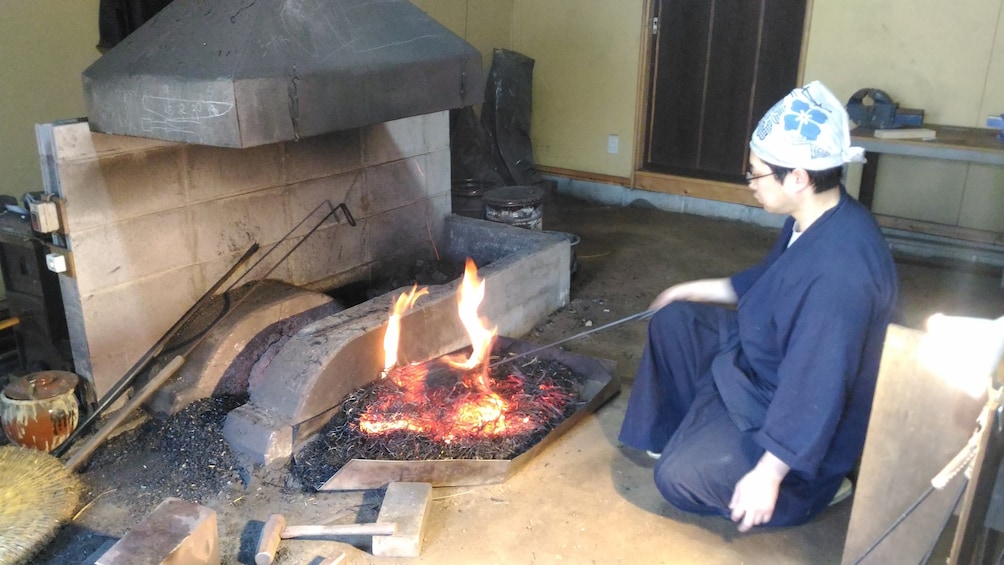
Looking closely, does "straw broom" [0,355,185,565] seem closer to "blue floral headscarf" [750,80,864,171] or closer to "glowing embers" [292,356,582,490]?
"glowing embers" [292,356,582,490]

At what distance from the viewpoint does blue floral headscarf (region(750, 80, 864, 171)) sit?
2.08m

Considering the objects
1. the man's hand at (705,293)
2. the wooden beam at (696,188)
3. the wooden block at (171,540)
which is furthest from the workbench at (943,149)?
the wooden block at (171,540)

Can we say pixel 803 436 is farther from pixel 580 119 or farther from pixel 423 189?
pixel 580 119

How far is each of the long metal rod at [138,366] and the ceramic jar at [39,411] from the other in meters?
0.03

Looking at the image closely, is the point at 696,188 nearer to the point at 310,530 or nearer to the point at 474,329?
the point at 474,329

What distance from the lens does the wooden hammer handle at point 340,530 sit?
2.28 m

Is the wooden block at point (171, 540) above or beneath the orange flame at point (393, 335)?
beneath

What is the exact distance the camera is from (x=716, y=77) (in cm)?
556

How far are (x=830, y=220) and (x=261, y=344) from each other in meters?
2.13

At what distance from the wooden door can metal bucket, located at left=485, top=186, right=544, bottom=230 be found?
194 centimetres

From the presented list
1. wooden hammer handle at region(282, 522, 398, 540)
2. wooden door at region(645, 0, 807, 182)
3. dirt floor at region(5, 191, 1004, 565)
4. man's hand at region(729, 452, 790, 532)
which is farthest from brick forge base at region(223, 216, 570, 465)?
wooden door at region(645, 0, 807, 182)

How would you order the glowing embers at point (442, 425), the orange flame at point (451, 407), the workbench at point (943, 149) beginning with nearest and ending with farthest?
the glowing embers at point (442, 425), the orange flame at point (451, 407), the workbench at point (943, 149)

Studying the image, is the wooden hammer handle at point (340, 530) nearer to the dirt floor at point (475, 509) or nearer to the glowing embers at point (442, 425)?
the dirt floor at point (475, 509)

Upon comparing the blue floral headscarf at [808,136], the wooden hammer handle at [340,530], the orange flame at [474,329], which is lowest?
the wooden hammer handle at [340,530]
